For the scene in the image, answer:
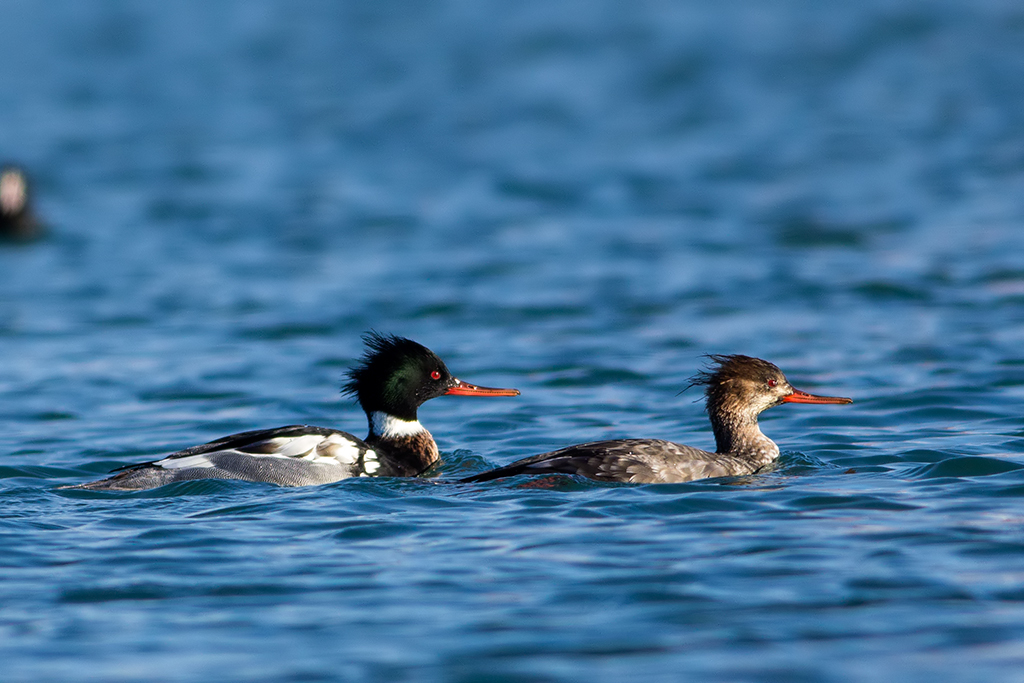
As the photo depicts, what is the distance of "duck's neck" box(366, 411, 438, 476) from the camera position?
10039 millimetres

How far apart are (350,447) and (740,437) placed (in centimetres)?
270

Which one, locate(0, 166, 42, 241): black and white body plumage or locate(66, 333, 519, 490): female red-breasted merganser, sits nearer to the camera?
locate(66, 333, 519, 490): female red-breasted merganser

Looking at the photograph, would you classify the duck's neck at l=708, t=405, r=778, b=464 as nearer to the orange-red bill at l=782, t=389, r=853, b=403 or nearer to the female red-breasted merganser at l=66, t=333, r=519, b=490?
the orange-red bill at l=782, t=389, r=853, b=403

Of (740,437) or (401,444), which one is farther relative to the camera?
(401,444)

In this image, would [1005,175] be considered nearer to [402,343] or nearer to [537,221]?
[537,221]

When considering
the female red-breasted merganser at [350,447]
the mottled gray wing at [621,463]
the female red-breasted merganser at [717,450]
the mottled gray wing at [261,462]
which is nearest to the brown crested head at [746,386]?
the female red-breasted merganser at [717,450]

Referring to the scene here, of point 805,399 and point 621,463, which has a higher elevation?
point 805,399

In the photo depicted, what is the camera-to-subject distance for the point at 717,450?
10117mm

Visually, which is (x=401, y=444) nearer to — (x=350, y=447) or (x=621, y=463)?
(x=350, y=447)

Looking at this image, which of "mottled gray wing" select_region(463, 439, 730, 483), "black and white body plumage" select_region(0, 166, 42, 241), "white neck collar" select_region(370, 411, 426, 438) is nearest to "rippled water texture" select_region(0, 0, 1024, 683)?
"mottled gray wing" select_region(463, 439, 730, 483)

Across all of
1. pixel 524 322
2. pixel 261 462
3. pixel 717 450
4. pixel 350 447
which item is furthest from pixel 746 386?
pixel 524 322

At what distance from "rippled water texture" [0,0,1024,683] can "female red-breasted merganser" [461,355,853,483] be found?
7.8 inches

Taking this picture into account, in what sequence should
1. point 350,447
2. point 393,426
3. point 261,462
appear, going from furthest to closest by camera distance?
point 393,426 < point 350,447 < point 261,462

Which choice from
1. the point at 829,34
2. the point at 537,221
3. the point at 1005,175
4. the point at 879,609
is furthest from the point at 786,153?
the point at 879,609
